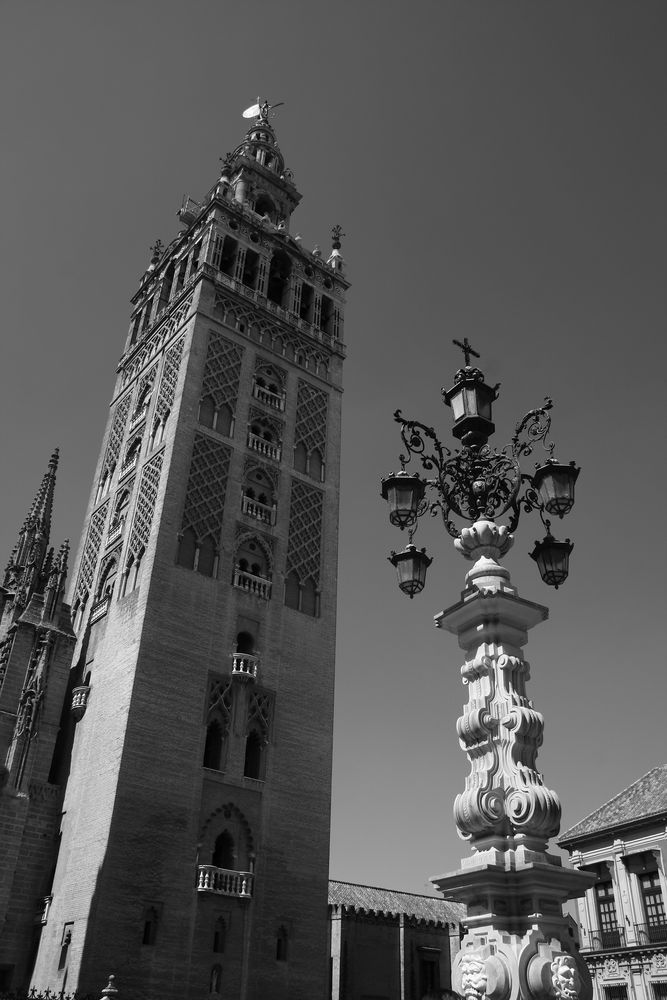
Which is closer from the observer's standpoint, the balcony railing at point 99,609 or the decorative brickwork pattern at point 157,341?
the balcony railing at point 99,609

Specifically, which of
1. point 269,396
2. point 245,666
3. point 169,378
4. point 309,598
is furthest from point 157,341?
point 245,666

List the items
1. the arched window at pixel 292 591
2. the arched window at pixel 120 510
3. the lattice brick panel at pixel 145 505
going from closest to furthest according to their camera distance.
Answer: the lattice brick panel at pixel 145 505 < the arched window at pixel 292 591 < the arched window at pixel 120 510

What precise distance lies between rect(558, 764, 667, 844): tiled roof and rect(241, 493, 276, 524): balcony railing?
624 inches

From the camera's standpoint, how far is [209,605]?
84.6ft

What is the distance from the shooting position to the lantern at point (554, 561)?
8711 millimetres

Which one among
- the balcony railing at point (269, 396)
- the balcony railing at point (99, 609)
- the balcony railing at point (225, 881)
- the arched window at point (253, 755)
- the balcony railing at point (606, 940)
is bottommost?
the balcony railing at point (606, 940)

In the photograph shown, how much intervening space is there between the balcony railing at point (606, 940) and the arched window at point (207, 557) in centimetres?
1778

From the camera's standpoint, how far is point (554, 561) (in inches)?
344

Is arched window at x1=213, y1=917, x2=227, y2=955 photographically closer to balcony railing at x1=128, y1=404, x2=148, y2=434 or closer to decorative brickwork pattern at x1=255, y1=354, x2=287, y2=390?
balcony railing at x1=128, y1=404, x2=148, y2=434

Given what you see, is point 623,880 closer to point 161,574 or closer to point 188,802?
point 188,802

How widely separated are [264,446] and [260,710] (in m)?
10.3

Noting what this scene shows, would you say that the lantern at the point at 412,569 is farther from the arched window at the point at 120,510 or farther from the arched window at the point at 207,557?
the arched window at the point at 120,510

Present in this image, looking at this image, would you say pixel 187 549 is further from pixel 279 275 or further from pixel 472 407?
pixel 472 407

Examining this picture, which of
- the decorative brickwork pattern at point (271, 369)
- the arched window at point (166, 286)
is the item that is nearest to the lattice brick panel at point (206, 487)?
the decorative brickwork pattern at point (271, 369)
